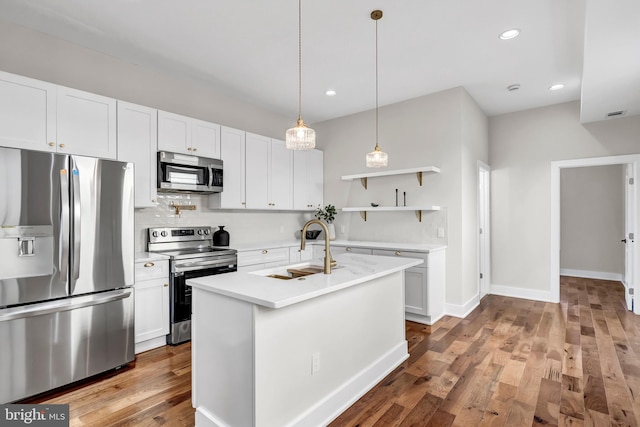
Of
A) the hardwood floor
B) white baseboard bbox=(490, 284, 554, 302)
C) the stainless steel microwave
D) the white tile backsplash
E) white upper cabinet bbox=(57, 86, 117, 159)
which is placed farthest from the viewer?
white baseboard bbox=(490, 284, 554, 302)

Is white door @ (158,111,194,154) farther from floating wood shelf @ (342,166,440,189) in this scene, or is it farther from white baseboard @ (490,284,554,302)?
white baseboard @ (490,284,554,302)

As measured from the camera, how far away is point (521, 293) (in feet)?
16.6

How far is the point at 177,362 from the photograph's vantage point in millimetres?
2900

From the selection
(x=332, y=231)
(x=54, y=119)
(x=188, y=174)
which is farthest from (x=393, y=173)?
(x=54, y=119)

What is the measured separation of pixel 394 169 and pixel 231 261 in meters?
2.60

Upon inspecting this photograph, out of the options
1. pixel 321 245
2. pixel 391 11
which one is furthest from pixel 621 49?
pixel 321 245

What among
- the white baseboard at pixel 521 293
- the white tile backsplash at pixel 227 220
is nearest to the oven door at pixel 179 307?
the white tile backsplash at pixel 227 220

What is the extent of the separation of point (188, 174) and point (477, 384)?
3.35m

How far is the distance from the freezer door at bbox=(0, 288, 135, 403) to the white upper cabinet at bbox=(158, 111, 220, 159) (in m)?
1.58

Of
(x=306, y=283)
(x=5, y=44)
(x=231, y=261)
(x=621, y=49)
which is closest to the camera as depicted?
(x=306, y=283)

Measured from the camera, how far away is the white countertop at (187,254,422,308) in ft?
5.36

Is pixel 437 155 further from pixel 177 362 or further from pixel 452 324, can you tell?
pixel 177 362

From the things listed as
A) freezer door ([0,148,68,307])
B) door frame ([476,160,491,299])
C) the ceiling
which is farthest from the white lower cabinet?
door frame ([476,160,491,299])

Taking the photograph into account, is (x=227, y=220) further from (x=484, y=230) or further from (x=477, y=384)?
(x=484, y=230)
